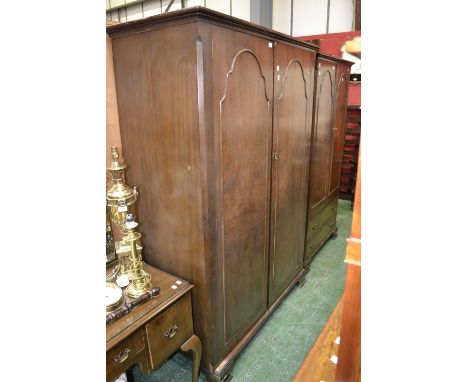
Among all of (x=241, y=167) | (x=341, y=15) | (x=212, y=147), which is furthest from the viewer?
(x=341, y=15)

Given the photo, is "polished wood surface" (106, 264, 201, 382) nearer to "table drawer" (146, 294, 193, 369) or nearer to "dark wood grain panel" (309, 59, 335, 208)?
"table drawer" (146, 294, 193, 369)

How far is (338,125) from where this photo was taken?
2.95 meters

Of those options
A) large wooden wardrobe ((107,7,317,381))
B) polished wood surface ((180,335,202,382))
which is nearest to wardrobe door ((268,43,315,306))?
large wooden wardrobe ((107,7,317,381))

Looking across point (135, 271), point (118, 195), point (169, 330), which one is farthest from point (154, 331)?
point (118, 195)

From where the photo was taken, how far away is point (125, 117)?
1523 millimetres

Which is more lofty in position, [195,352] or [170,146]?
[170,146]

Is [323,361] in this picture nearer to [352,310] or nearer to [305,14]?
[352,310]

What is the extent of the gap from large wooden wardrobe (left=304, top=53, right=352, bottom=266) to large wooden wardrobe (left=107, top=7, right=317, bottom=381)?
442 mm

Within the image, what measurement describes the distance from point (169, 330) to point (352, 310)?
3.32 feet

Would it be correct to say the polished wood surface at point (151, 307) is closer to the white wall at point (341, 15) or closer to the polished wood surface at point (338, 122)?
the polished wood surface at point (338, 122)

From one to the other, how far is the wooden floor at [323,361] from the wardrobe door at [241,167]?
0.49 metres
